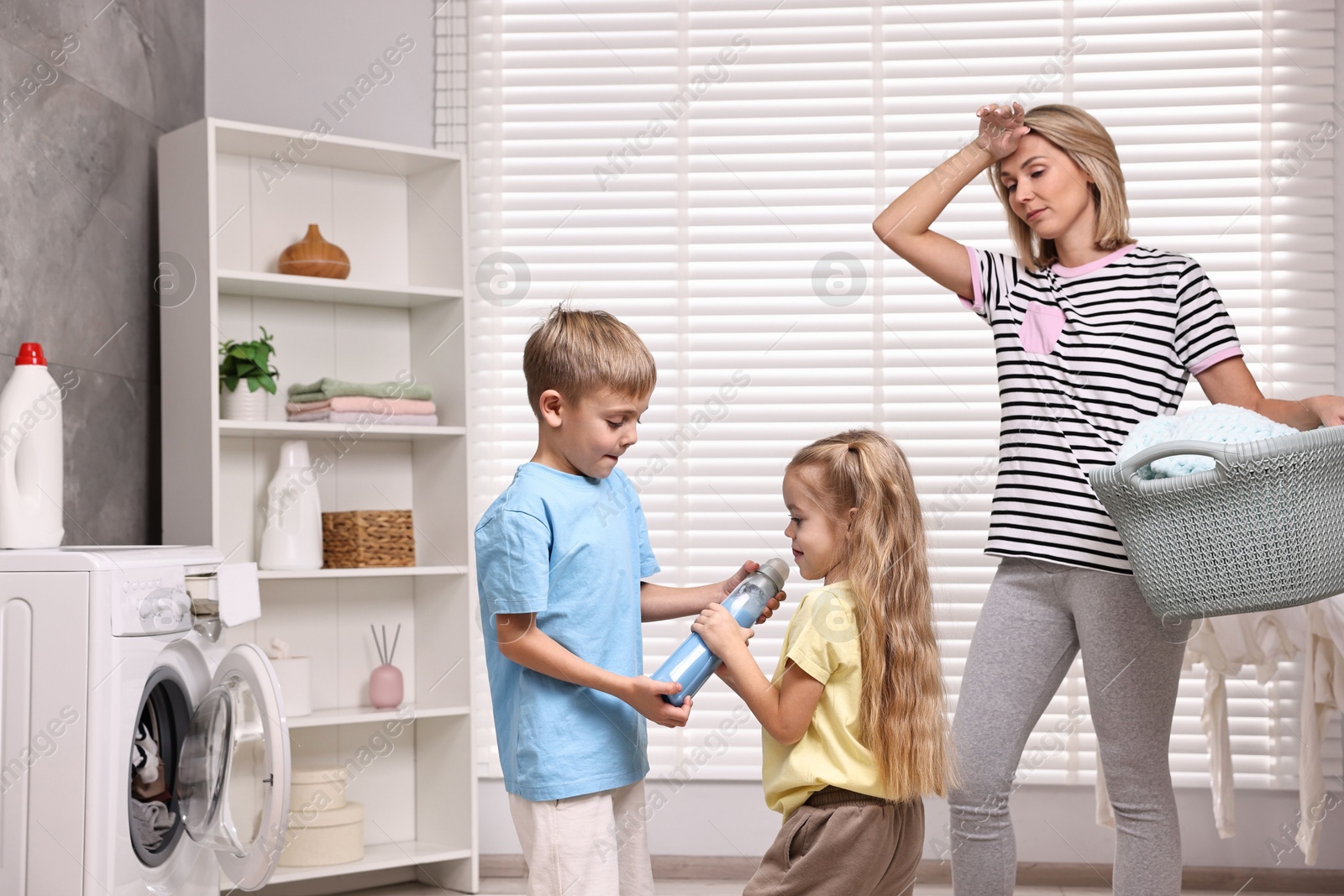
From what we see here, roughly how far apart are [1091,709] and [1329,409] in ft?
1.66

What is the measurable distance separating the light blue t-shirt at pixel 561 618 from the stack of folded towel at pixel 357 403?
1364mm

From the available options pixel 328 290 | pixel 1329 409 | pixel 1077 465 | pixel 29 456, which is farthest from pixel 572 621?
pixel 328 290

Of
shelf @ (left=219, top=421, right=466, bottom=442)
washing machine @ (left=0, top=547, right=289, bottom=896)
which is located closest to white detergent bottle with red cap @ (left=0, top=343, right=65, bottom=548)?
washing machine @ (left=0, top=547, right=289, bottom=896)

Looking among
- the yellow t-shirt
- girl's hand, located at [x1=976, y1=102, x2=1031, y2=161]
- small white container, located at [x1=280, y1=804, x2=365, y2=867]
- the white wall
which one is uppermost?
the white wall

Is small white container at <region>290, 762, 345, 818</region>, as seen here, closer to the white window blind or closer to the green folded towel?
the white window blind

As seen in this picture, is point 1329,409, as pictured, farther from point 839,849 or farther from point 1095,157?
point 839,849

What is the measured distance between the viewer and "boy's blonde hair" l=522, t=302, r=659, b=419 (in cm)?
136

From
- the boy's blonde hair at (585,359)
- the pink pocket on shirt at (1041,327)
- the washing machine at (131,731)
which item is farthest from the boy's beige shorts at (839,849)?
the washing machine at (131,731)

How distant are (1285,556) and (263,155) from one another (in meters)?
2.45

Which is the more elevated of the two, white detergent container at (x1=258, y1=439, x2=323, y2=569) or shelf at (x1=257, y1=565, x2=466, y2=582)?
white detergent container at (x1=258, y1=439, x2=323, y2=569)

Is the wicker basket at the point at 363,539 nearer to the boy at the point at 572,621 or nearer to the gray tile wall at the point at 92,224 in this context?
the gray tile wall at the point at 92,224

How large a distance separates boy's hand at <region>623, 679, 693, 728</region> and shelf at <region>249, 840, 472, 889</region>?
156 centimetres

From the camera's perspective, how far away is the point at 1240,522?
129 centimetres

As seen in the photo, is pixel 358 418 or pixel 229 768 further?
pixel 358 418
